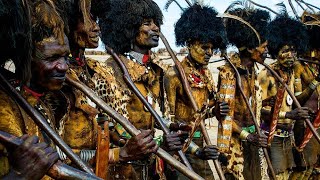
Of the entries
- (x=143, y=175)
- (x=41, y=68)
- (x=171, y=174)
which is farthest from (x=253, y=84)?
(x=41, y=68)

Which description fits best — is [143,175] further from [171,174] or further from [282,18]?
[282,18]

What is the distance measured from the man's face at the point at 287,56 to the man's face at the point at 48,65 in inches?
208

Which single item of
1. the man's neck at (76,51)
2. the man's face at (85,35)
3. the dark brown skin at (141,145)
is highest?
the man's face at (85,35)

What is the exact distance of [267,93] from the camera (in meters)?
7.52

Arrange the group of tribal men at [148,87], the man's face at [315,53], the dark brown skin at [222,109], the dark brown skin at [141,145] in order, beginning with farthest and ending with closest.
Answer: the man's face at [315,53]
the dark brown skin at [222,109]
the dark brown skin at [141,145]
the group of tribal men at [148,87]

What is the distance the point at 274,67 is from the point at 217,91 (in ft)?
5.43

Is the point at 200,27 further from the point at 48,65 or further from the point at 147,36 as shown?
the point at 48,65

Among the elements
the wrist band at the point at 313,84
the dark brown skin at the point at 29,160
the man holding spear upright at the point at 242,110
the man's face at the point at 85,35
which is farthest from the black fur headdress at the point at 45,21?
the wrist band at the point at 313,84

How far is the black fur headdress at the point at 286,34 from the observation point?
8.32 metres

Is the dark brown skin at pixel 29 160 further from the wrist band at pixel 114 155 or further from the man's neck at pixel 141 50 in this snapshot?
the man's neck at pixel 141 50

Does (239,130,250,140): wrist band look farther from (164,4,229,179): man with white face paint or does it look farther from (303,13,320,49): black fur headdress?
(303,13,320,49): black fur headdress

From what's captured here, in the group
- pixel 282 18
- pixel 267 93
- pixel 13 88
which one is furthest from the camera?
pixel 282 18

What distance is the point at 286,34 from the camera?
8477 millimetres

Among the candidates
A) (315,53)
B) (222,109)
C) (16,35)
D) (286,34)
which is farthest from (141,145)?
(315,53)
